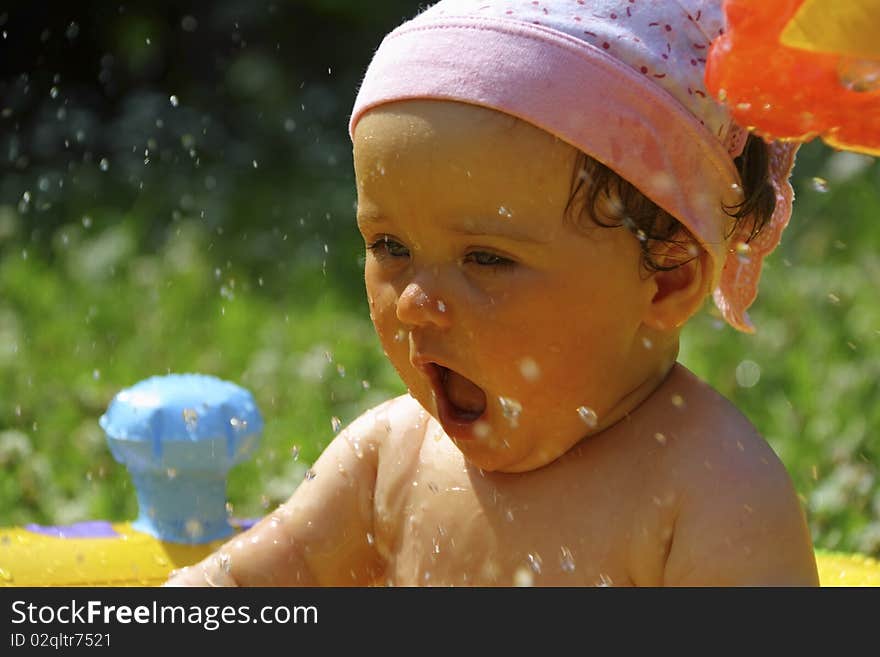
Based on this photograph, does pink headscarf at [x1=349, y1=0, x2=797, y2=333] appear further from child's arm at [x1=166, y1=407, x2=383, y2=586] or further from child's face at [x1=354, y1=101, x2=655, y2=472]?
child's arm at [x1=166, y1=407, x2=383, y2=586]

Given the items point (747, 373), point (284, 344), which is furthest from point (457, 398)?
point (284, 344)

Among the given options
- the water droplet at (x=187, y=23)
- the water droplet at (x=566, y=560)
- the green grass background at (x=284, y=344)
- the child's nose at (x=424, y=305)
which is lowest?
the water droplet at (x=187, y=23)

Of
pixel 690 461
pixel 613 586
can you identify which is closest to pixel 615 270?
pixel 690 461

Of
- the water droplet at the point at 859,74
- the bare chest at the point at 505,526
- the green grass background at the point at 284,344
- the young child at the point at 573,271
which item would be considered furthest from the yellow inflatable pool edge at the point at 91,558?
the water droplet at the point at 859,74

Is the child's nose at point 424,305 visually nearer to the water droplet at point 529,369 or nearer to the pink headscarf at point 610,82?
the water droplet at point 529,369

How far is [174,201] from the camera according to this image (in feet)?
18.3

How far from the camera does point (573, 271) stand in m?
2.12

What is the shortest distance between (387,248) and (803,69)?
0.64 meters

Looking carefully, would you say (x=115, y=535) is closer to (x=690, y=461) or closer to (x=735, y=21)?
(x=690, y=461)

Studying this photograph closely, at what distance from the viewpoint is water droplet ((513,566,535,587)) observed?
225cm

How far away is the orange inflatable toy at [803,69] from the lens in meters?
1.87

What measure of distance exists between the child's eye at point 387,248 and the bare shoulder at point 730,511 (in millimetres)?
469

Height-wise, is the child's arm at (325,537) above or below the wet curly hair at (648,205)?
below

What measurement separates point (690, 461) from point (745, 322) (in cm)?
34
